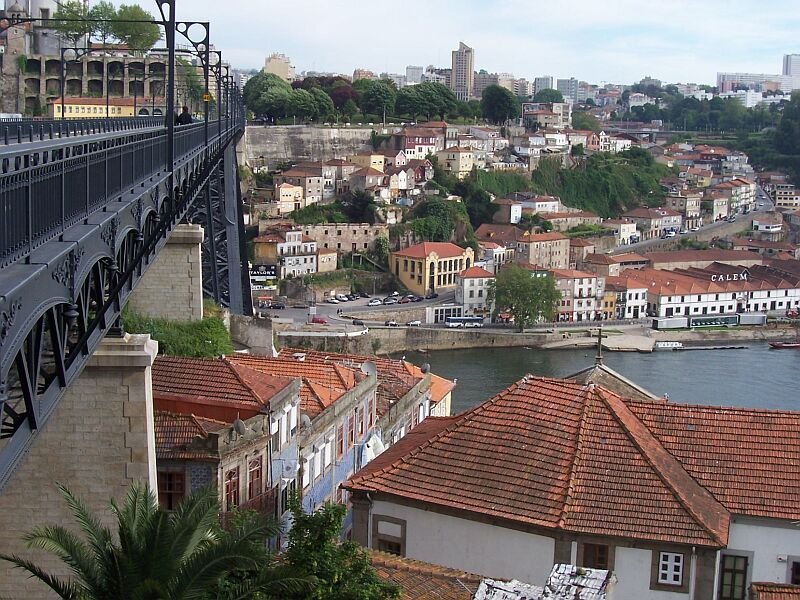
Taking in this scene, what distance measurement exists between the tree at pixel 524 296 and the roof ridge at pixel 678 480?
94.2 ft

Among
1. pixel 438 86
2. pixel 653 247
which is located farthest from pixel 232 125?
pixel 438 86

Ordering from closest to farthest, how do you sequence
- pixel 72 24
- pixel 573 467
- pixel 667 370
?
pixel 573 467 → pixel 667 370 → pixel 72 24

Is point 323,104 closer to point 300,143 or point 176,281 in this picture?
point 300,143

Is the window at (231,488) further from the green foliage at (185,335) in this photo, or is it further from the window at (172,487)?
the green foliage at (185,335)

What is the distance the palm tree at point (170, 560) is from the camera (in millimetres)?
4219

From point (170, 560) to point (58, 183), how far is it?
4.74 feet

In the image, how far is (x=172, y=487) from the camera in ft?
25.2

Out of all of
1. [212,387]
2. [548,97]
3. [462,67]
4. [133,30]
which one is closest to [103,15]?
[133,30]

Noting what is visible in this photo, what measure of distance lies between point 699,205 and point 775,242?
259 inches

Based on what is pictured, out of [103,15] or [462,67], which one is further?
[462,67]

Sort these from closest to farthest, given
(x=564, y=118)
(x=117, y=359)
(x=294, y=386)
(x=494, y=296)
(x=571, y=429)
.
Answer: (x=117, y=359) → (x=571, y=429) → (x=294, y=386) → (x=494, y=296) → (x=564, y=118)

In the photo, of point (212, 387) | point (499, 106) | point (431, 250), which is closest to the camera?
point (212, 387)

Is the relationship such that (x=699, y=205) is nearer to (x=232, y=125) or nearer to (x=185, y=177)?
(x=232, y=125)

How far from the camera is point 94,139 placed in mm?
5500
